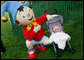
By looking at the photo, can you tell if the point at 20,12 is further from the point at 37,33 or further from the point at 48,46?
the point at 48,46

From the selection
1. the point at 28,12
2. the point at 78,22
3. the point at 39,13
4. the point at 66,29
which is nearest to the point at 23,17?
the point at 28,12

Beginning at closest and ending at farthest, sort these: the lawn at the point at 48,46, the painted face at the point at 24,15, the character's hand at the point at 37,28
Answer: the painted face at the point at 24,15 → the character's hand at the point at 37,28 → the lawn at the point at 48,46

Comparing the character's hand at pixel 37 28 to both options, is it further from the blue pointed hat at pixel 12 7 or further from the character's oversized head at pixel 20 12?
the blue pointed hat at pixel 12 7

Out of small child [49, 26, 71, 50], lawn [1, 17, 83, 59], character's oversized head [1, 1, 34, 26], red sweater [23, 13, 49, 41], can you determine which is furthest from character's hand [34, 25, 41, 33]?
lawn [1, 17, 83, 59]

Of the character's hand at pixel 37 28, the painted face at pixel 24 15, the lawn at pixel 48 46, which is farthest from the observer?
the lawn at pixel 48 46

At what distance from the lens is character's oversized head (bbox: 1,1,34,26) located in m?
3.99

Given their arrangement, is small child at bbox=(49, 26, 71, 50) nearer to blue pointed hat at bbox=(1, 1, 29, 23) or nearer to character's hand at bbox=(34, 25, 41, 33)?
character's hand at bbox=(34, 25, 41, 33)

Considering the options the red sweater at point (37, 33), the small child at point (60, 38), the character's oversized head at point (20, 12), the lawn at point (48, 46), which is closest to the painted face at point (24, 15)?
the character's oversized head at point (20, 12)

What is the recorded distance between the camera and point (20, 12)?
13.1 ft

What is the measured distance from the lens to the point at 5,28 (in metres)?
6.99

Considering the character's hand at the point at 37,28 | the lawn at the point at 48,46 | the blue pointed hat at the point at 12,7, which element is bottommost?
the lawn at the point at 48,46

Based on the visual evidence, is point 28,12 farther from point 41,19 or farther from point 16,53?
point 16,53

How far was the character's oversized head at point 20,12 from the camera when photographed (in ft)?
13.1

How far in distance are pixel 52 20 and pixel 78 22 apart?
5.72 ft
